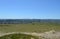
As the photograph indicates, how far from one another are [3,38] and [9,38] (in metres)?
0.97

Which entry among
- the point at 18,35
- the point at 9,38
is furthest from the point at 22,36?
the point at 9,38

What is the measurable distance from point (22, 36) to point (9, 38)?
6.98ft

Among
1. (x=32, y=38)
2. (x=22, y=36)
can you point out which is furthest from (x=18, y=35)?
(x=32, y=38)

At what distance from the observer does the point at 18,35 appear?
811 inches

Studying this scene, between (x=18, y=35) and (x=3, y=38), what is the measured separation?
7.84 ft

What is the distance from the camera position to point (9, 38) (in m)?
19.4

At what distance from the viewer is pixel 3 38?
1966 centimetres

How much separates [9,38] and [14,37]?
0.76 metres

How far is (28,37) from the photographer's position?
20344mm

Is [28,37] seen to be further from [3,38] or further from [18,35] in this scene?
[3,38]

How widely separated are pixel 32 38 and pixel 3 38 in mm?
4390

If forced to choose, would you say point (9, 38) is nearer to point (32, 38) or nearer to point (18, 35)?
point (18, 35)

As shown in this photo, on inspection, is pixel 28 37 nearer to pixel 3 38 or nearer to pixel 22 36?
pixel 22 36

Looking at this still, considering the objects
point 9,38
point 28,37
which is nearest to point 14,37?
point 9,38
